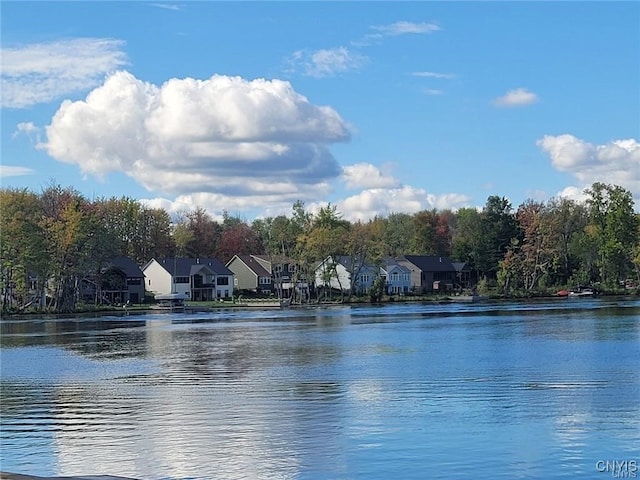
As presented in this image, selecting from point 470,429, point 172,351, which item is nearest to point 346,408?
point 470,429

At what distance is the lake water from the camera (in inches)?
711

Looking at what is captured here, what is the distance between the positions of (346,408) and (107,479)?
33.5 ft

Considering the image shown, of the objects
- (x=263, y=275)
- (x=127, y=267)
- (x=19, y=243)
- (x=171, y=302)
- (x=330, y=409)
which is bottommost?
(x=330, y=409)

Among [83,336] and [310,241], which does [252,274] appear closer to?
[310,241]

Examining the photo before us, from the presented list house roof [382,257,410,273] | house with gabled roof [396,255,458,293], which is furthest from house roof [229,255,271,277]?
house with gabled roof [396,255,458,293]

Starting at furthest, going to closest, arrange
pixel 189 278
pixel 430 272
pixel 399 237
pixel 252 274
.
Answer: pixel 399 237 < pixel 430 272 < pixel 252 274 < pixel 189 278

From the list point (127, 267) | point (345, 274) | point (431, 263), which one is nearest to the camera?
point (127, 267)

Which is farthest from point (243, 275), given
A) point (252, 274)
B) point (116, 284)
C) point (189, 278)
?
point (116, 284)

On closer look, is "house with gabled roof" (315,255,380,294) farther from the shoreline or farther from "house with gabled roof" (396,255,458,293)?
"house with gabled roof" (396,255,458,293)

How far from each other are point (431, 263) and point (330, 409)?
116709mm

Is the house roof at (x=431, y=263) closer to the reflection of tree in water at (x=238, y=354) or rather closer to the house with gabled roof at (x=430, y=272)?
the house with gabled roof at (x=430, y=272)

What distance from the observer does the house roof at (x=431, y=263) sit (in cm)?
13862

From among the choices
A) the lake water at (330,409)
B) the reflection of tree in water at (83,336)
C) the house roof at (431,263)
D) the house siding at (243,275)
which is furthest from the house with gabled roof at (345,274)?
the lake water at (330,409)

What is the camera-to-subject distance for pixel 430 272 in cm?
13862
